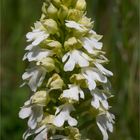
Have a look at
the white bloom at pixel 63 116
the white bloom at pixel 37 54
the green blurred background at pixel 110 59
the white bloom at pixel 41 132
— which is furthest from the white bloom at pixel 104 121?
the green blurred background at pixel 110 59

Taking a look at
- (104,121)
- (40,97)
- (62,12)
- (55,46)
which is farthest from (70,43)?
(104,121)

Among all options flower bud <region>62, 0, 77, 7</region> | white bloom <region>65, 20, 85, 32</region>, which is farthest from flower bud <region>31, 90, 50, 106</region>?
flower bud <region>62, 0, 77, 7</region>

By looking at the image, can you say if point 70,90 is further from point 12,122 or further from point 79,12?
point 12,122

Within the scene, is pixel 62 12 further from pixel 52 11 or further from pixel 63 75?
pixel 63 75

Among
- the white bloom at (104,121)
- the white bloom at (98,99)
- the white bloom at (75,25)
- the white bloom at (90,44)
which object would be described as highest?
the white bloom at (75,25)

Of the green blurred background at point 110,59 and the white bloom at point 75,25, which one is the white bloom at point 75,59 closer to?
the white bloom at point 75,25

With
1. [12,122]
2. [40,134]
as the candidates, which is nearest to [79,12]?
[40,134]
